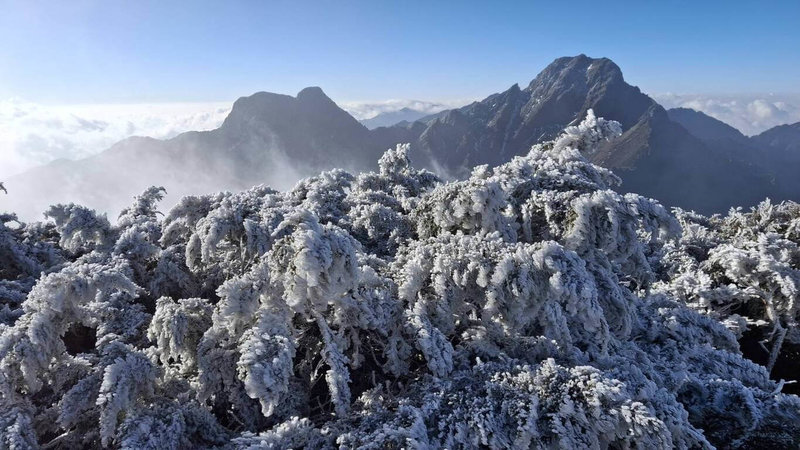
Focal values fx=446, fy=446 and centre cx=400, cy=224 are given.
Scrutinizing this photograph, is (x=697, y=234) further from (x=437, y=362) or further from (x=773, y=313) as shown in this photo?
(x=437, y=362)

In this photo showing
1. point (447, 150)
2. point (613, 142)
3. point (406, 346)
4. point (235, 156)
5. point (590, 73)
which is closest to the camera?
point (406, 346)

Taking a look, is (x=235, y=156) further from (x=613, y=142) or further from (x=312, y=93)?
(x=613, y=142)

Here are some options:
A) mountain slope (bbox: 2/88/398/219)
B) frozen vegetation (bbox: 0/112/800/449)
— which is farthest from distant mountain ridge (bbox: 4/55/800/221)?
frozen vegetation (bbox: 0/112/800/449)

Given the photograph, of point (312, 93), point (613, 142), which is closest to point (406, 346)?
point (613, 142)

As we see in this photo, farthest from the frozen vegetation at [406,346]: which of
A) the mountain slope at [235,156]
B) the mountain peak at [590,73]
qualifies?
the mountain peak at [590,73]

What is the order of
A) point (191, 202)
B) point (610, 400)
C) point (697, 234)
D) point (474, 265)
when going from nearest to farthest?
1. point (610, 400)
2. point (474, 265)
3. point (191, 202)
4. point (697, 234)

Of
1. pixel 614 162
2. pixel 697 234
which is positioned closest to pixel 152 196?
pixel 697 234

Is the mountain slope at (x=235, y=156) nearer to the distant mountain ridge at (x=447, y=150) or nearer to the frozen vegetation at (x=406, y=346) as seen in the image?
the distant mountain ridge at (x=447, y=150)
